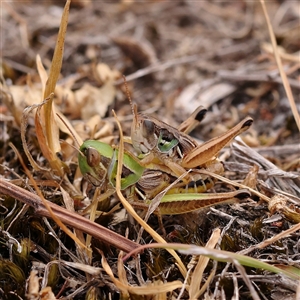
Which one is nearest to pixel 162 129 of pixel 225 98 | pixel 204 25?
pixel 225 98

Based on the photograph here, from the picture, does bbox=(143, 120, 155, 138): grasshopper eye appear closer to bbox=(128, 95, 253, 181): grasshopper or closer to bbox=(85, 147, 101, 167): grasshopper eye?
bbox=(128, 95, 253, 181): grasshopper

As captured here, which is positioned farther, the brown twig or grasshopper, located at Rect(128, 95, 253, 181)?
grasshopper, located at Rect(128, 95, 253, 181)

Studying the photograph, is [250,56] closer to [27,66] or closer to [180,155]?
[27,66]

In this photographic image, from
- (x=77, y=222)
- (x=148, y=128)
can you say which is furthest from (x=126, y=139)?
(x=77, y=222)

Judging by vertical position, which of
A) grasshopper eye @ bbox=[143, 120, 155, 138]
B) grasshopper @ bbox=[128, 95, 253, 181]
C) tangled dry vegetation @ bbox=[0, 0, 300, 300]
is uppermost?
grasshopper eye @ bbox=[143, 120, 155, 138]

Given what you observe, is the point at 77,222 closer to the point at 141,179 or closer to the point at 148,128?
the point at 141,179

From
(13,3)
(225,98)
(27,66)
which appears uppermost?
(13,3)

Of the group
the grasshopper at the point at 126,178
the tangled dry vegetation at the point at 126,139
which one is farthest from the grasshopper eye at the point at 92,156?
the tangled dry vegetation at the point at 126,139

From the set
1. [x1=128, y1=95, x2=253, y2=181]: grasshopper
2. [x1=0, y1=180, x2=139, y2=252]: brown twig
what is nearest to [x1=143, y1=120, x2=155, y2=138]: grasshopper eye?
[x1=128, y1=95, x2=253, y2=181]: grasshopper
